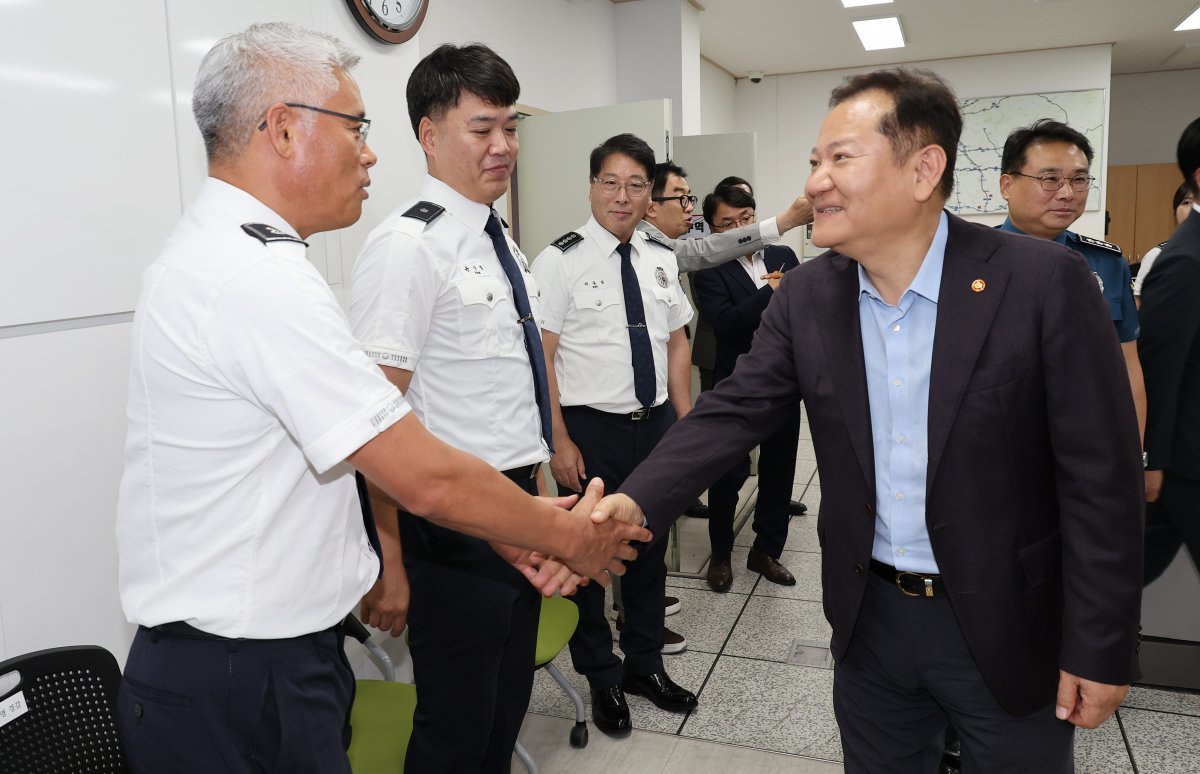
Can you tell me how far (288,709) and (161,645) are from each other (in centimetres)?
20

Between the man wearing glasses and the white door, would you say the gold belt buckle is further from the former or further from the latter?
the white door

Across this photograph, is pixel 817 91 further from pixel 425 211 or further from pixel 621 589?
pixel 425 211

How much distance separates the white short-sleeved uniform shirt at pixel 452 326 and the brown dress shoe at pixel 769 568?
219cm

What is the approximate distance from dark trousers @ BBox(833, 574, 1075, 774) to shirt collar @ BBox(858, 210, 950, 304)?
51cm

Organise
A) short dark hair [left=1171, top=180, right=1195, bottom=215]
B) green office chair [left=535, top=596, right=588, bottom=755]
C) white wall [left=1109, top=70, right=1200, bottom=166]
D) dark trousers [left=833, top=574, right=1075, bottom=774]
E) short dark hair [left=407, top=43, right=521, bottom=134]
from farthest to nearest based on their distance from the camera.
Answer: white wall [left=1109, top=70, right=1200, bottom=166]
short dark hair [left=1171, top=180, right=1195, bottom=215]
green office chair [left=535, top=596, right=588, bottom=755]
short dark hair [left=407, top=43, right=521, bottom=134]
dark trousers [left=833, top=574, right=1075, bottom=774]

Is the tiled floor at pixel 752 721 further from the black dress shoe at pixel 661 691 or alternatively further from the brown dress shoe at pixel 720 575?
the brown dress shoe at pixel 720 575

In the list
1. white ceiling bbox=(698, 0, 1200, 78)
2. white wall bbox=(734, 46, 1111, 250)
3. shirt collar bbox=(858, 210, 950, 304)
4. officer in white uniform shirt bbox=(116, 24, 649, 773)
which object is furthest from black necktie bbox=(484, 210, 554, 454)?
white wall bbox=(734, 46, 1111, 250)

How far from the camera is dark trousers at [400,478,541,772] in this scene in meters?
1.79

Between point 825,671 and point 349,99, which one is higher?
point 349,99

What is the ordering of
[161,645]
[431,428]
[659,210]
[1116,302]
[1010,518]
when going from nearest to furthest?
1. [161,645]
2. [1010,518]
3. [431,428]
4. [1116,302]
5. [659,210]

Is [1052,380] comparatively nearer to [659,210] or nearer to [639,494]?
[639,494]

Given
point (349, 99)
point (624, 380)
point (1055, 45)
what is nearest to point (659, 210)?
point (624, 380)

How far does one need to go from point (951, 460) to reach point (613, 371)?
1.67m

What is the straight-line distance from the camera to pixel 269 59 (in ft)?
4.28
